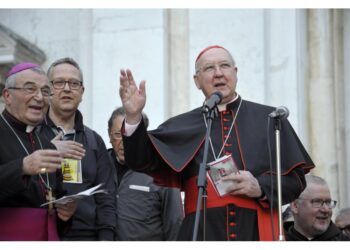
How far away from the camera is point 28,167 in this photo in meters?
6.06

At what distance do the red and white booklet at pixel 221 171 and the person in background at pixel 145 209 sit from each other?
2.92 feet

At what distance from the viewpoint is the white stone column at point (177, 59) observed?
10.3m

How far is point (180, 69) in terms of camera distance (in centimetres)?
1045

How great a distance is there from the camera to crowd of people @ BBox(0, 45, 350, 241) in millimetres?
6309

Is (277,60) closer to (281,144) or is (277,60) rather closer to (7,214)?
(281,144)

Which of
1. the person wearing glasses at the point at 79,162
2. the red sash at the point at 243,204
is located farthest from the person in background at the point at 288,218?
the person wearing glasses at the point at 79,162

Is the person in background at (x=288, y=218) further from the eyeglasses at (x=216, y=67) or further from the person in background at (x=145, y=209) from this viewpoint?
the eyeglasses at (x=216, y=67)

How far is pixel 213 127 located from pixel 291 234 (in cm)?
130

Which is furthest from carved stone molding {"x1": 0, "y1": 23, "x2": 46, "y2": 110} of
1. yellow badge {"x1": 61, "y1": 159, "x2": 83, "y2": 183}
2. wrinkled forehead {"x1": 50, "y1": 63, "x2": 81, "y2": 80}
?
yellow badge {"x1": 61, "y1": 159, "x2": 83, "y2": 183}

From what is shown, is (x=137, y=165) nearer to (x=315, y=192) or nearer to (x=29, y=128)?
(x=29, y=128)

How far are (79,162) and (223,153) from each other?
3.12 feet

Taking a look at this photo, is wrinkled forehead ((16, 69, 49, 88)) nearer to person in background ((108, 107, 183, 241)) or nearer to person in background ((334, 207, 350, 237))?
person in background ((108, 107, 183, 241))
